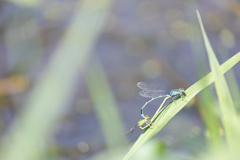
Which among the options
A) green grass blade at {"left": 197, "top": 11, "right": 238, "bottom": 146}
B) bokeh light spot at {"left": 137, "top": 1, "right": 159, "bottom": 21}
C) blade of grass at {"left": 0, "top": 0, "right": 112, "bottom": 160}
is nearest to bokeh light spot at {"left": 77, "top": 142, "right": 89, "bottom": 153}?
blade of grass at {"left": 0, "top": 0, "right": 112, "bottom": 160}

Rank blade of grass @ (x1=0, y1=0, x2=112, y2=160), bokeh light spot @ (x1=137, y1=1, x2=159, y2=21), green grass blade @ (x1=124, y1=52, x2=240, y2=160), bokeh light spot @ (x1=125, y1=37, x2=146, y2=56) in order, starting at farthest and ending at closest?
bokeh light spot @ (x1=137, y1=1, x2=159, y2=21)
bokeh light spot @ (x1=125, y1=37, x2=146, y2=56)
blade of grass @ (x1=0, y1=0, x2=112, y2=160)
green grass blade @ (x1=124, y1=52, x2=240, y2=160)

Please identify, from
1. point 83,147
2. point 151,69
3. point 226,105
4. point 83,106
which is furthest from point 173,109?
point 151,69

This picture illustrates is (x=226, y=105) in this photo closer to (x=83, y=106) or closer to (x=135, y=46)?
(x=83, y=106)

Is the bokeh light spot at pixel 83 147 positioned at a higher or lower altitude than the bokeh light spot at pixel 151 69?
lower

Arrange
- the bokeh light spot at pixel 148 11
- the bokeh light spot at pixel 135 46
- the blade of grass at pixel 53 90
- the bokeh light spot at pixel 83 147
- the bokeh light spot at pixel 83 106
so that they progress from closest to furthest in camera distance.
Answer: the blade of grass at pixel 53 90 → the bokeh light spot at pixel 83 147 → the bokeh light spot at pixel 83 106 → the bokeh light spot at pixel 135 46 → the bokeh light spot at pixel 148 11

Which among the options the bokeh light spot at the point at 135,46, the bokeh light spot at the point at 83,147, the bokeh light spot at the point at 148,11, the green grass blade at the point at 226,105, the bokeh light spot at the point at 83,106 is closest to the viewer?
the green grass blade at the point at 226,105

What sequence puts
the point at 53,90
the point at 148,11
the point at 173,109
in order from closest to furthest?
the point at 173,109 → the point at 53,90 → the point at 148,11

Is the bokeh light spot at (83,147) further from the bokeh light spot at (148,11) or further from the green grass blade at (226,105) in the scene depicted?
the bokeh light spot at (148,11)

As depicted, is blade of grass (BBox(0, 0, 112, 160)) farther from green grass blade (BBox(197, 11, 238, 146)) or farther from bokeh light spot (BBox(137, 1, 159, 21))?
green grass blade (BBox(197, 11, 238, 146))

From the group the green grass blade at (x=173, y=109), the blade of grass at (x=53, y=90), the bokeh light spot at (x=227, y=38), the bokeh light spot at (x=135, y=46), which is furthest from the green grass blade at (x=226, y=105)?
the bokeh light spot at (x=135, y=46)
